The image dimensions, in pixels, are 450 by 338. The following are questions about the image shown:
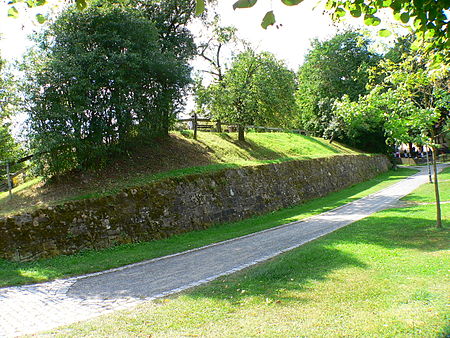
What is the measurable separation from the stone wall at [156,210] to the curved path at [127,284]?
254 cm

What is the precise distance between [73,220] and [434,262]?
964 centimetres

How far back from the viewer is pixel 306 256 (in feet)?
25.0

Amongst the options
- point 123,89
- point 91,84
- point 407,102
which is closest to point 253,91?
point 123,89

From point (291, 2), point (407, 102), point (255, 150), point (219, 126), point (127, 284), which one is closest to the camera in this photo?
point (291, 2)

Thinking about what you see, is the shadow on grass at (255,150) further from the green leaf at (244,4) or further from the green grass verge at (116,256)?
the green leaf at (244,4)

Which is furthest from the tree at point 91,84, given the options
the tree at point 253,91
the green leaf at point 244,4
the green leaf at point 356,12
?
the green leaf at point 244,4

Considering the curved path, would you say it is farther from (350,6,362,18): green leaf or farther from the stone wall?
(350,6,362,18): green leaf

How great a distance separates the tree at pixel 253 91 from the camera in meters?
21.9

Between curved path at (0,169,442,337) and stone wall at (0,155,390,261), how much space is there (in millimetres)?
2541

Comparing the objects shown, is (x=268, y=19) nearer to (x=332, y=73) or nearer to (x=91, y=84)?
(x=91, y=84)

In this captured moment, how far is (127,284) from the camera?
23.5ft

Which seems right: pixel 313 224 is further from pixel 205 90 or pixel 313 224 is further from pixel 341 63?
pixel 341 63

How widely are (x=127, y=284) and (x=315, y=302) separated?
157 inches

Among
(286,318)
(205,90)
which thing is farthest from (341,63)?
(286,318)
